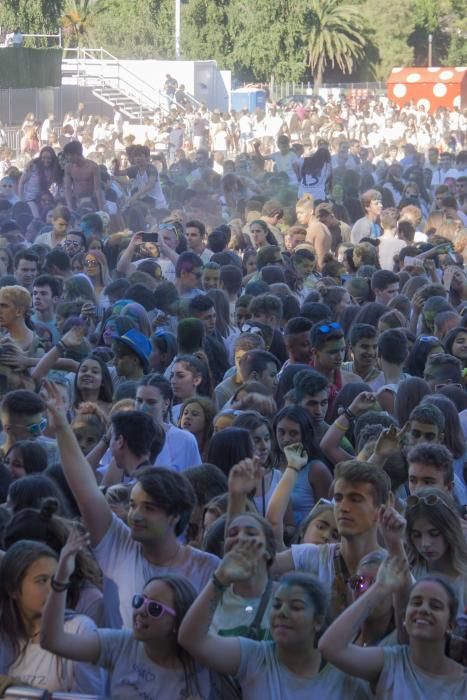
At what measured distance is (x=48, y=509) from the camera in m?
4.91

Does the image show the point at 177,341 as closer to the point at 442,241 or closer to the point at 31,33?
the point at 442,241

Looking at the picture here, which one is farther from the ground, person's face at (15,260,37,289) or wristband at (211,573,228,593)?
wristband at (211,573,228,593)

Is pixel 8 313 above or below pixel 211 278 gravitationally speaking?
above

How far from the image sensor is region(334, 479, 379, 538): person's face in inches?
201

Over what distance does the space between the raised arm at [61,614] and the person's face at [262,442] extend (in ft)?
6.24

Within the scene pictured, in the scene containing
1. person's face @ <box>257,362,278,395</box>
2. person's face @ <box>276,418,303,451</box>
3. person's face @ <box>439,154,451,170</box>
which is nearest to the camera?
person's face @ <box>276,418,303,451</box>

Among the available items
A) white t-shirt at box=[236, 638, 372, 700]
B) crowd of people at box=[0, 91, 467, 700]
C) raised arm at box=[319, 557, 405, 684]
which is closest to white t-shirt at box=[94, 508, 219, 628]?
crowd of people at box=[0, 91, 467, 700]

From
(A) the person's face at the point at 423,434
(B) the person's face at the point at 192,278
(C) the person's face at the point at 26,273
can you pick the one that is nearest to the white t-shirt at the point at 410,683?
(A) the person's face at the point at 423,434

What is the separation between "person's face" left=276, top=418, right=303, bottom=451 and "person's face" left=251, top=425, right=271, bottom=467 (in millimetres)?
209

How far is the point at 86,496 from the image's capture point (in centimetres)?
508

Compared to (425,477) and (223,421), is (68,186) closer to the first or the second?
(223,421)

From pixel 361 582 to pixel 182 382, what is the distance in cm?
302

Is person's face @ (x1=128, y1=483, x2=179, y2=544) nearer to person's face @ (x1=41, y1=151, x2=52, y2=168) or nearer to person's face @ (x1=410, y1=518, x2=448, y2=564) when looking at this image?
person's face @ (x1=410, y1=518, x2=448, y2=564)

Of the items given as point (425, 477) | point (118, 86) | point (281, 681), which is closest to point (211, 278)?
point (425, 477)
